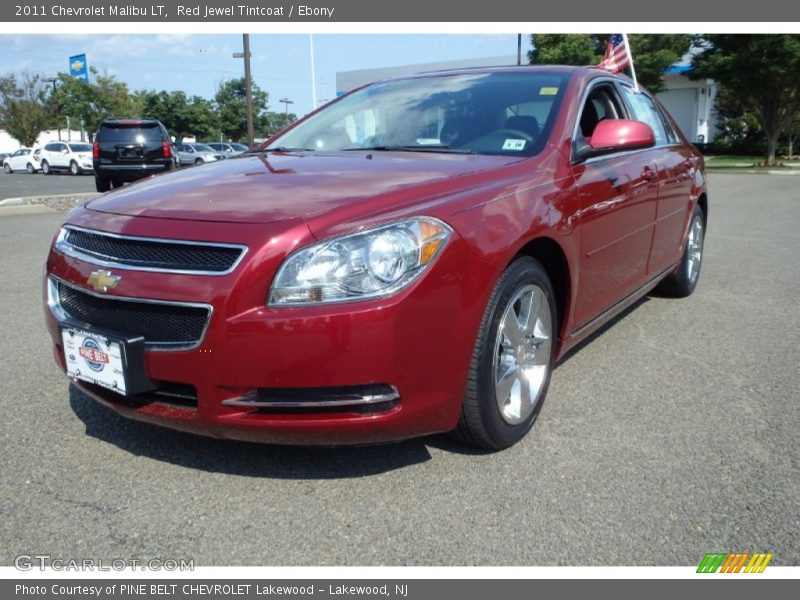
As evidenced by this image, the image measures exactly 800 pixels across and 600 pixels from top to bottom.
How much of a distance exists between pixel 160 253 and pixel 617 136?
2136 mm

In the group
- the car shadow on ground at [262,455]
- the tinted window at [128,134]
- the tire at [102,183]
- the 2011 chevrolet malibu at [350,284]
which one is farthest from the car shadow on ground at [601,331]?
the tire at [102,183]

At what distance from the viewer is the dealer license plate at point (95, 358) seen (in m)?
Answer: 2.41

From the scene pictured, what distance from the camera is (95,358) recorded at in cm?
251

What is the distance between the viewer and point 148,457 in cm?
279

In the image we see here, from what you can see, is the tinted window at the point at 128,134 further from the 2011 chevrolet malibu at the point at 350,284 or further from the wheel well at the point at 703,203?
the 2011 chevrolet malibu at the point at 350,284

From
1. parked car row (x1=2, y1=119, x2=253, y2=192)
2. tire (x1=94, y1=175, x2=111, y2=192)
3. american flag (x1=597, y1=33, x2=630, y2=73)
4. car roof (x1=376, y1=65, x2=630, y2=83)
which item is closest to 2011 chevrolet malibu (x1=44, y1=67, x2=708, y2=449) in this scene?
car roof (x1=376, y1=65, x2=630, y2=83)

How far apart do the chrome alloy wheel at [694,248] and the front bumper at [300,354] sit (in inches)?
140

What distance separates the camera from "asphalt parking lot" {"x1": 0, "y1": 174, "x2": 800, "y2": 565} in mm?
2229

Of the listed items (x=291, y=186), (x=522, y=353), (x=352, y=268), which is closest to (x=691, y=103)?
(x=522, y=353)

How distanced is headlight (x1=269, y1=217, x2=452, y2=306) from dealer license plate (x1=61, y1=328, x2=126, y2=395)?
0.62m

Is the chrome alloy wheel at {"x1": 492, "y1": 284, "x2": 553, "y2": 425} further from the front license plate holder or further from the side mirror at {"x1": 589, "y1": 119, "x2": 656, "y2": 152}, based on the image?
the front license plate holder

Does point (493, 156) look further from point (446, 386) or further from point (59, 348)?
point (59, 348)
